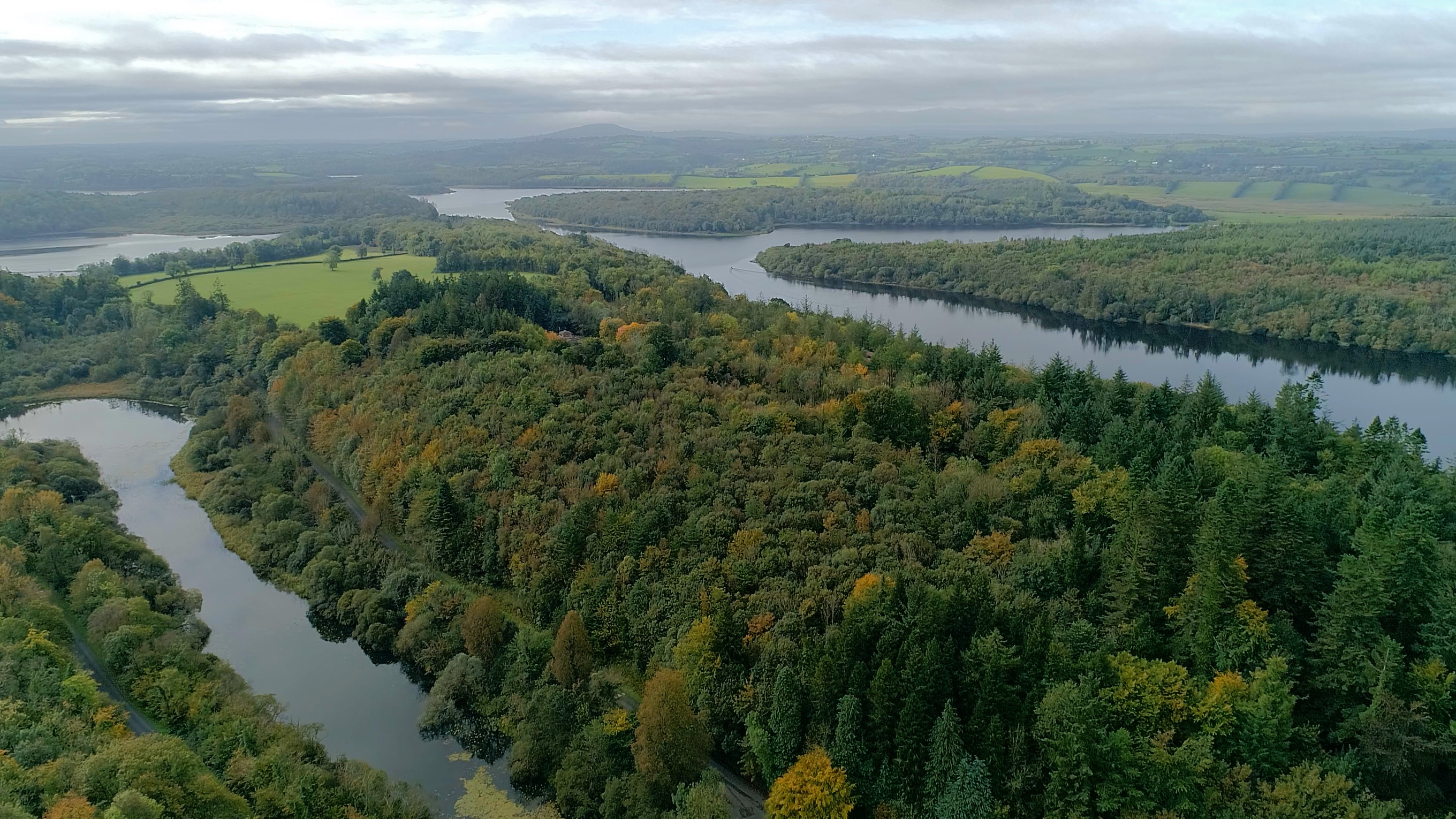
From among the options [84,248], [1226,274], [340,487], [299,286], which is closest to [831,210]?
[1226,274]

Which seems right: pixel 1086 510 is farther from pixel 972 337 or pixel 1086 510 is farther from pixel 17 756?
pixel 972 337

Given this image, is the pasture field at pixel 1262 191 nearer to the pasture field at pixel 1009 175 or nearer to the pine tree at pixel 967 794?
the pasture field at pixel 1009 175

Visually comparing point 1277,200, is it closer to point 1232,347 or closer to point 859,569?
point 1232,347

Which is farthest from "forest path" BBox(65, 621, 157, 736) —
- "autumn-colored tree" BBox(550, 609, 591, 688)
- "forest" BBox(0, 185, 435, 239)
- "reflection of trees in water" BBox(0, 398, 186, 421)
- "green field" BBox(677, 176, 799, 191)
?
"green field" BBox(677, 176, 799, 191)

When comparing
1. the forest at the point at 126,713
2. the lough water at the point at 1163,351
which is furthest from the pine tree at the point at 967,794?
the lough water at the point at 1163,351

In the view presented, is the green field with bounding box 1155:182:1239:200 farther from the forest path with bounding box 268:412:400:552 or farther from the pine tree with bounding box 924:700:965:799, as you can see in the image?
the pine tree with bounding box 924:700:965:799

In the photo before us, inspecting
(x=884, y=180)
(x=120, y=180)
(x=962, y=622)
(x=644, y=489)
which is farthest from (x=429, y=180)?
(x=962, y=622)
